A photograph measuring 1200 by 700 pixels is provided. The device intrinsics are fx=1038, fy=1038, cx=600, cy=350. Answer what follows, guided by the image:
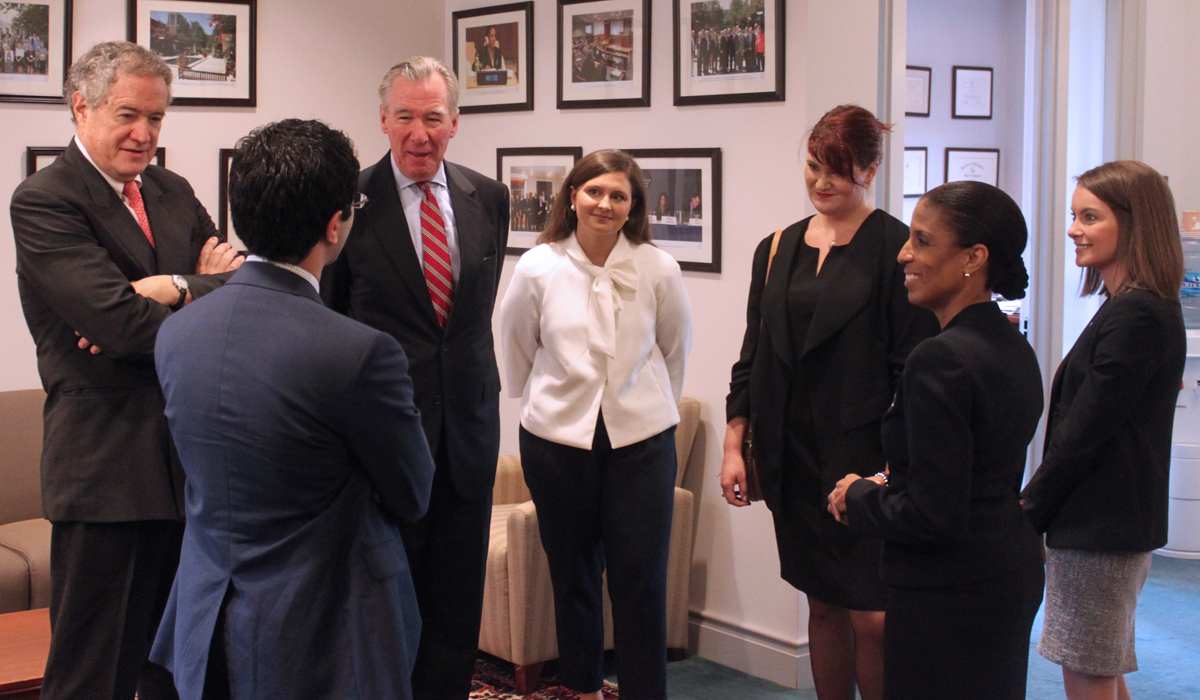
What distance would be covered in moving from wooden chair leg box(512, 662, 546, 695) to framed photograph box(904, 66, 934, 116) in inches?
212

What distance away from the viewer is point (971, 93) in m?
7.71

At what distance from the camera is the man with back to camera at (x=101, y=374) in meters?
2.13

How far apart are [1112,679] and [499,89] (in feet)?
11.4

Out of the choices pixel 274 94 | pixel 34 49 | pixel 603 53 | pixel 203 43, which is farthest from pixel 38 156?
pixel 603 53

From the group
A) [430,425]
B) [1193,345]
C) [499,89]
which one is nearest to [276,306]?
[430,425]

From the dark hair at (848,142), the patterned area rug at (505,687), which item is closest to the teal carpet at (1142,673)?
the patterned area rug at (505,687)

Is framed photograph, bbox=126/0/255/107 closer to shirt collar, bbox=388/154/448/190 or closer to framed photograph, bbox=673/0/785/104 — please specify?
framed photograph, bbox=673/0/785/104

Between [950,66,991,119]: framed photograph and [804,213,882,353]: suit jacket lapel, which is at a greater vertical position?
[950,66,991,119]: framed photograph

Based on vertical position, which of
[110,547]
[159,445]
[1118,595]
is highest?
[159,445]

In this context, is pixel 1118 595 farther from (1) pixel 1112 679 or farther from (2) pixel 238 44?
(2) pixel 238 44

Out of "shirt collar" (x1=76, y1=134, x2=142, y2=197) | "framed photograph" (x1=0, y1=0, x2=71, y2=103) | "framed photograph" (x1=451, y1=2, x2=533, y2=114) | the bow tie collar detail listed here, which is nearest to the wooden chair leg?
the bow tie collar detail

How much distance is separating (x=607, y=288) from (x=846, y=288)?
2.33 ft

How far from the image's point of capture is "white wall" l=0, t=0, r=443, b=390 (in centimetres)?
427

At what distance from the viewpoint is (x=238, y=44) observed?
4.60m
